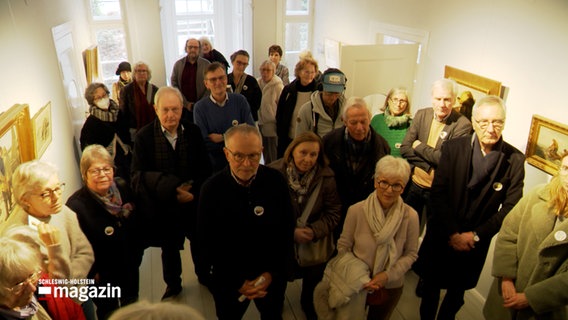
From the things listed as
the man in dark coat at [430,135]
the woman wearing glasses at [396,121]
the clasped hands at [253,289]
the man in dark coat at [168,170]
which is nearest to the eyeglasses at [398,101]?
the woman wearing glasses at [396,121]

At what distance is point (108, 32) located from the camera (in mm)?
7547

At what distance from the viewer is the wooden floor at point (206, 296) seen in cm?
328

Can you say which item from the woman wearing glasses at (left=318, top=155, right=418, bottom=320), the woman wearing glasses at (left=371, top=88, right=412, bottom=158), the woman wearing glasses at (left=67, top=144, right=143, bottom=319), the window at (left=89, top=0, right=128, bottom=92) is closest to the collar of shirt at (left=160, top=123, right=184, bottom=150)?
the woman wearing glasses at (left=67, top=144, right=143, bottom=319)

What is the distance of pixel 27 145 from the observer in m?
2.53

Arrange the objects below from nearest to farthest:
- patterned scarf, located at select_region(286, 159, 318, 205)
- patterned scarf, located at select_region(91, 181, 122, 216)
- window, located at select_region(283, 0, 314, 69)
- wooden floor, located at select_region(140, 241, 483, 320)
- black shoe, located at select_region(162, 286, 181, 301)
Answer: patterned scarf, located at select_region(91, 181, 122, 216), patterned scarf, located at select_region(286, 159, 318, 205), wooden floor, located at select_region(140, 241, 483, 320), black shoe, located at select_region(162, 286, 181, 301), window, located at select_region(283, 0, 314, 69)

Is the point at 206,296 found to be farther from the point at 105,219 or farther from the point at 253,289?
the point at 105,219

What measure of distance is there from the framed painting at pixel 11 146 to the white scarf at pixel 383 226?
2130mm

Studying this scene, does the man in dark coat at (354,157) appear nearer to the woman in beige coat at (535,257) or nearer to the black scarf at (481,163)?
the black scarf at (481,163)

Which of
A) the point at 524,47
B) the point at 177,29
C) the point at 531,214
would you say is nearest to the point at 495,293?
the point at 531,214

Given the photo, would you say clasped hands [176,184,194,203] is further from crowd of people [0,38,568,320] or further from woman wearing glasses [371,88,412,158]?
woman wearing glasses [371,88,412,158]

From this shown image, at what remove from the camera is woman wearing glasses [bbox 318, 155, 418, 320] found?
92.8 inches

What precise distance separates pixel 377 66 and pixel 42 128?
3.92 metres

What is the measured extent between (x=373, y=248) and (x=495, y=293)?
88 centimetres

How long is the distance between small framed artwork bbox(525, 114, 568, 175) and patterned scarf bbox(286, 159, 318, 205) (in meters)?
1.78
